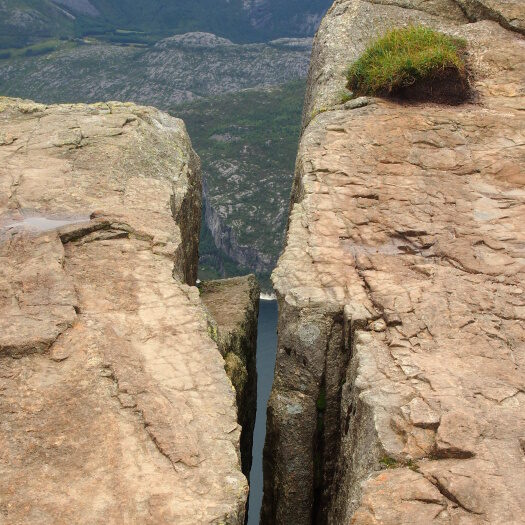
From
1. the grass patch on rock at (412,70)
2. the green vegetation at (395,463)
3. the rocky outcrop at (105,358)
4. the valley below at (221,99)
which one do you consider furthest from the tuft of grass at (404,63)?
the valley below at (221,99)

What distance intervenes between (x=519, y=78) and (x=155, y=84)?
3339 inches

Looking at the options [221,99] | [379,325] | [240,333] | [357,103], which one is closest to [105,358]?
[379,325]

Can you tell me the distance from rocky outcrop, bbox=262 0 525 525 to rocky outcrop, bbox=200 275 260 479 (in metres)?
0.79

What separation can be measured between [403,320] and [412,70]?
214 inches

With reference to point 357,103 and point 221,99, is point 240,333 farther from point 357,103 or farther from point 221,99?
point 221,99

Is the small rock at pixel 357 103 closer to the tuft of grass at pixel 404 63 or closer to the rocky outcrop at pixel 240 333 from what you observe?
the tuft of grass at pixel 404 63

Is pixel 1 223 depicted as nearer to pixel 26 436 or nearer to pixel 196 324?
pixel 196 324

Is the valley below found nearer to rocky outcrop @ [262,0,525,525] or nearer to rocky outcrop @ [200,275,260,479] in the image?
rocky outcrop @ [200,275,260,479]

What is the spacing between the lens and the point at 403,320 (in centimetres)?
653

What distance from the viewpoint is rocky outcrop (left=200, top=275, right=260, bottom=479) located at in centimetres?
803

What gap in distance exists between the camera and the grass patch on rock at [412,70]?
10578 mm

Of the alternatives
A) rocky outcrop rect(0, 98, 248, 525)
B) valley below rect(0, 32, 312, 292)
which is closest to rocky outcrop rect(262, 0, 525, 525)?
rocky outcrop rect(0, 98, 248, 525)

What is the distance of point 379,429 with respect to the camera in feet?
18.0

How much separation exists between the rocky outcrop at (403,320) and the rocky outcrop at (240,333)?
2.60 feet
